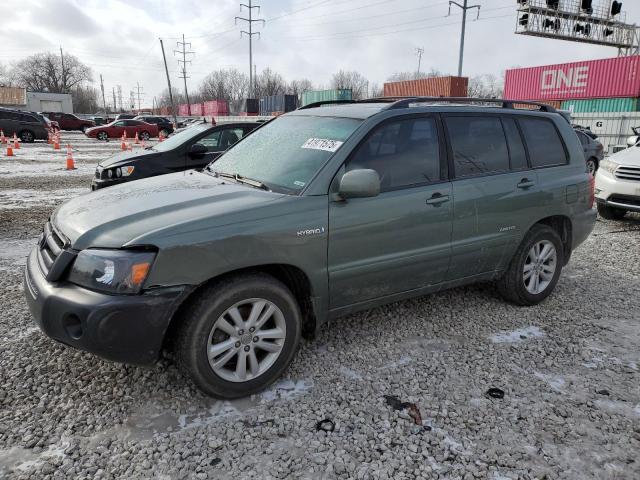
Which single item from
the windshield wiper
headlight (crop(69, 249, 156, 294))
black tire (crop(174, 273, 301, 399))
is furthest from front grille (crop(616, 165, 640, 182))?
headlight (crop(69, 249, 156, 294))

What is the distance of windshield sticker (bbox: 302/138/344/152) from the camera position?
3309 millimetres

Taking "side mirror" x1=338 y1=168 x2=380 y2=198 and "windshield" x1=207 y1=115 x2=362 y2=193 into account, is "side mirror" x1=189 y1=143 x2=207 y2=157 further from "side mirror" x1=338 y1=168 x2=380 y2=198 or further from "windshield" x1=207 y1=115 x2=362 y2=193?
"side mirror" x1=338 y1=168 x2=380 y2=198

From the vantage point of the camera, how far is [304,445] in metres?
2.57

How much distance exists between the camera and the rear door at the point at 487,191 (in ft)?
12.4

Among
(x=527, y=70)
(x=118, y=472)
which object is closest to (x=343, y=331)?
(x=118, y=472)

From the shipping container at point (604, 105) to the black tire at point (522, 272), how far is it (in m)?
28.6

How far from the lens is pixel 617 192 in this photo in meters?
7.76

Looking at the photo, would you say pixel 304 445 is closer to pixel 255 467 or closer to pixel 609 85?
pixel 255 467

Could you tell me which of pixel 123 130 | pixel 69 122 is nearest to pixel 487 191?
pixel 123 130

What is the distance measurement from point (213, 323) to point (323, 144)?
1.45 m

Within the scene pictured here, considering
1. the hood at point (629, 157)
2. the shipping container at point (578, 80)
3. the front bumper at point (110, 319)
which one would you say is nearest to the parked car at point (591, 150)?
the hood at point (629, 157)

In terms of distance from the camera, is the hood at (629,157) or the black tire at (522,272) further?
the hood at (629,157)

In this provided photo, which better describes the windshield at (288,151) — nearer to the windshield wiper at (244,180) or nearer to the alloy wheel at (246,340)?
the windshield wiper at (244,180)

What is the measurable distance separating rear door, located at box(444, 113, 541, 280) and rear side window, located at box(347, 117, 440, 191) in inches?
7.8
